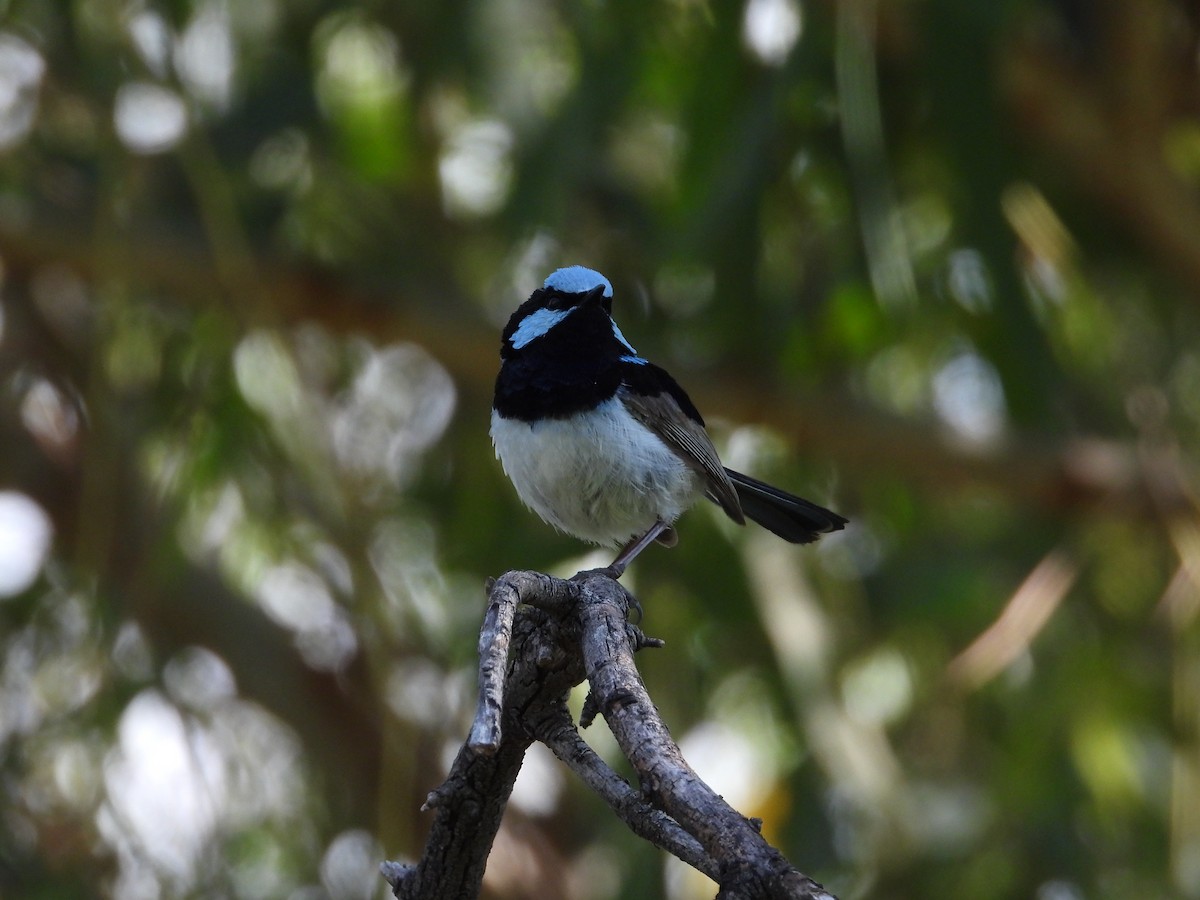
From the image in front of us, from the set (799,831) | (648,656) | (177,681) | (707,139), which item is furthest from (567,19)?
(799,831)

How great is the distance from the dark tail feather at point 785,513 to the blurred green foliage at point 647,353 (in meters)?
0.62

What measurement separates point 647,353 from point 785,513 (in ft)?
4.74

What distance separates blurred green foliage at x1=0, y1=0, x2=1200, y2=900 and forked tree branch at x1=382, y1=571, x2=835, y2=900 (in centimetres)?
189

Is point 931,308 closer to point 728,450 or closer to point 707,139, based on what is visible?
point 728,450

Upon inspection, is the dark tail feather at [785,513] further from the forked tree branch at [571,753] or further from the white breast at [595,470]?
the forked tree branch at [571,753]

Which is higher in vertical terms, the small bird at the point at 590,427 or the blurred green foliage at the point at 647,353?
the blurred green foliage at the point at 647,353

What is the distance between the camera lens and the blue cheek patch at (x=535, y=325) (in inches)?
136

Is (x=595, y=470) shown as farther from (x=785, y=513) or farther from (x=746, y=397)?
(x=746, y=397)

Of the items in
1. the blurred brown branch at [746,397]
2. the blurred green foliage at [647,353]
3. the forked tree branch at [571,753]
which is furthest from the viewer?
the blurred brown branch at [746,397]

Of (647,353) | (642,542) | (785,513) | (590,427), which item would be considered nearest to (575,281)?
(590,427)

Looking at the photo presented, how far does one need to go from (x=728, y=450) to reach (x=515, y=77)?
66.1 inches

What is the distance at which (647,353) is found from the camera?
17.4ft

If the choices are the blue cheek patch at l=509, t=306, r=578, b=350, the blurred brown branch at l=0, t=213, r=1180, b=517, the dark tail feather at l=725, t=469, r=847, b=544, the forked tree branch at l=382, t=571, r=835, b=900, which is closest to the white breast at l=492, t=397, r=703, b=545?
the blue cheek patch at l=509, t=306, r=578, b=350

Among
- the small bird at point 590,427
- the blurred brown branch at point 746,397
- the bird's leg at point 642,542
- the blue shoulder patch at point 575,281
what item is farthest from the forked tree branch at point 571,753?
the blurred brown branch at point 746,397
